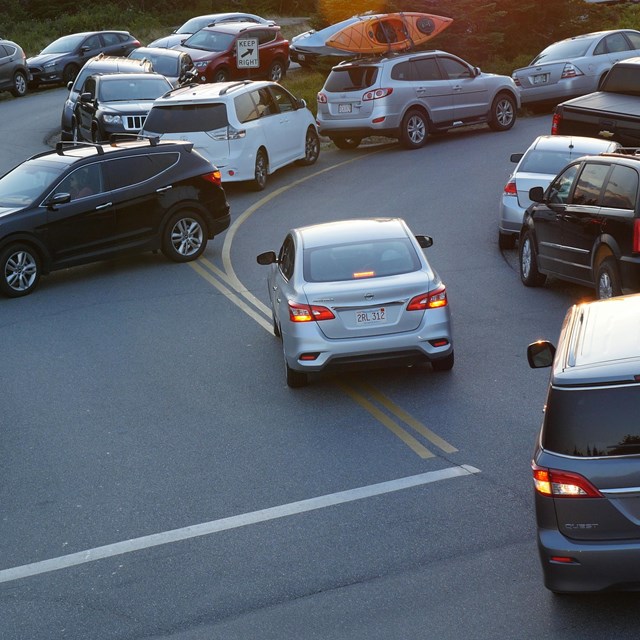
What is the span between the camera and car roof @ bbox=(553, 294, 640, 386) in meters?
5.86

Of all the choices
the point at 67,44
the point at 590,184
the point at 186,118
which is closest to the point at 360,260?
the point at 590,184

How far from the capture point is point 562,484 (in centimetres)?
598

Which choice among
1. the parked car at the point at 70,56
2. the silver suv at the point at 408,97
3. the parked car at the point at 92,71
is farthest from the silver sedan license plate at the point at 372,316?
the parked car at the point at 70,56

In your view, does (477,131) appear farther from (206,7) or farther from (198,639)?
(206,7)

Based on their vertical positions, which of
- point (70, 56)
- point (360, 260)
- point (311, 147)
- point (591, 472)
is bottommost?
point (70, 56)

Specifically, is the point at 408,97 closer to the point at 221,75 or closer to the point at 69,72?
the point at 221,75

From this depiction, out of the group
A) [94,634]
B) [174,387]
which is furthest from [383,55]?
[94,634]

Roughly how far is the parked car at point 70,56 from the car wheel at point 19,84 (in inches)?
29.7

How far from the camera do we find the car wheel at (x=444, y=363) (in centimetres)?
1174

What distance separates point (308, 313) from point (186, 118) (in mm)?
11798

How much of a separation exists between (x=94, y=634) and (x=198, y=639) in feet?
2.03

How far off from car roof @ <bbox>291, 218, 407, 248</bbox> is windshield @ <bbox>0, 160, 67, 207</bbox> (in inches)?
242

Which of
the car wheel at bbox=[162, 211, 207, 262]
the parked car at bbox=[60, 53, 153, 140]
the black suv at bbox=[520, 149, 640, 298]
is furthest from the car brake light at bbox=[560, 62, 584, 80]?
the black suv at bbox=[520, 149, 640, 298]

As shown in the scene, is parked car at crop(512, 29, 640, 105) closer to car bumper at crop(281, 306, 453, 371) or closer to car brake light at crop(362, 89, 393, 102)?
car brake light at crop(362, 89, 393, 102)
